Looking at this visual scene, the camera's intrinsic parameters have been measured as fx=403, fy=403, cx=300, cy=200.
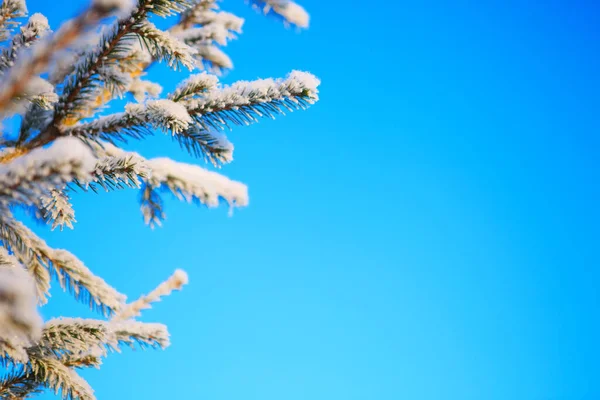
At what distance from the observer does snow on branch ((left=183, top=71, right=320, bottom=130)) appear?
4.97 feet

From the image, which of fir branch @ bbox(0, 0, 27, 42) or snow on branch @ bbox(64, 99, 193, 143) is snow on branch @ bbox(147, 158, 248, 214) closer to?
snow on branch @ bbox(64, 99, 193, 143)

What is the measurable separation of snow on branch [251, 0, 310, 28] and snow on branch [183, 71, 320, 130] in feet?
0.83

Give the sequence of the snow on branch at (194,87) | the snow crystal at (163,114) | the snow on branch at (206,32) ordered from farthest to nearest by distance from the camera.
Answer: the snow on branch at (206,32) → the snow on branch at (194,87) → the snow crystal at (163,114)

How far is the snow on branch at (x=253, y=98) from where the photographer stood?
59.6 inches

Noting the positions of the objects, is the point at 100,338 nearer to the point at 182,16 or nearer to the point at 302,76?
the point at 302,76

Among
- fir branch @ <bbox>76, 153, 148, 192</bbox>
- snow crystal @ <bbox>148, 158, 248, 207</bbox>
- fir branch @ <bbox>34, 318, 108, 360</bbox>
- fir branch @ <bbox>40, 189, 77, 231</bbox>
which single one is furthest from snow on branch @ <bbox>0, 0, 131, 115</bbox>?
fir branch @ <bbox>34, 318, 108, 360</bbox>

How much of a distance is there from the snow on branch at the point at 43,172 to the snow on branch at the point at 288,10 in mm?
1145

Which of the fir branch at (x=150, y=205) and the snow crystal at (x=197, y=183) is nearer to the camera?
the snow crystal at (x=197, y=183)

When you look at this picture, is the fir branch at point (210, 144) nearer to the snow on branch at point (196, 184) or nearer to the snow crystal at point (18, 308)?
the snow on branch at point (196, 184)

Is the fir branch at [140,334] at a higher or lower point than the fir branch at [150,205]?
lower

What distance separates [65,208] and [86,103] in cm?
46

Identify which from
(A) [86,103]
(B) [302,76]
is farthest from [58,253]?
(B) [302,76]

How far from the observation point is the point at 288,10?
5.33ft

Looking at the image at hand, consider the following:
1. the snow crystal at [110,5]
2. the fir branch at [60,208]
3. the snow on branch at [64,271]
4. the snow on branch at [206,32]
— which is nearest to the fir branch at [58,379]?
the snow on branch at [64,271]
